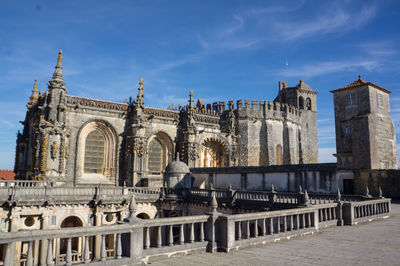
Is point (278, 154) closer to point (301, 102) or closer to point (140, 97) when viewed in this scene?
point (301, 102)

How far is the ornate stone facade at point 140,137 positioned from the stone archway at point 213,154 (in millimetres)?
118

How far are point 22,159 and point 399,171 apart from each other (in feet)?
107

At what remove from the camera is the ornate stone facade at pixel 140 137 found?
25516 mm

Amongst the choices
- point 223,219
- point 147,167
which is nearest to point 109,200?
point 147,167

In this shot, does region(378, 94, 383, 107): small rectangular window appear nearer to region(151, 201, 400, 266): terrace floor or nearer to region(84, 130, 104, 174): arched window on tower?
region(151, 201, 400, 266): terrace floor

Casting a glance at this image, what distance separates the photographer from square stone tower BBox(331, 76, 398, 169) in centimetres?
2112

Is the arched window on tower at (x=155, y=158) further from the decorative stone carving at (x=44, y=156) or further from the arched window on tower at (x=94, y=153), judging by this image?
the decorative stone carving at (x=44, y=156)

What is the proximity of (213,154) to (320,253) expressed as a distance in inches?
1144

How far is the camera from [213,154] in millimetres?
36344

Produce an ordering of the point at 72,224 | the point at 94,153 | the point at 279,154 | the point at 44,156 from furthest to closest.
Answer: the point at 279,154, the point at 94,153, the point at 44,156, the point at 72,224

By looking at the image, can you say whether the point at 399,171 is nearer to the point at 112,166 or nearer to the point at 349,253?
the point at 349,253

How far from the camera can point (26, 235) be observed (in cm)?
564

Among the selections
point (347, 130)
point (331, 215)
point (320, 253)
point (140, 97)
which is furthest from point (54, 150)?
point (347, 130)

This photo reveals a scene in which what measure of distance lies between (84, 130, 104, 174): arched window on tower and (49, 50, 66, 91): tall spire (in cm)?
520
